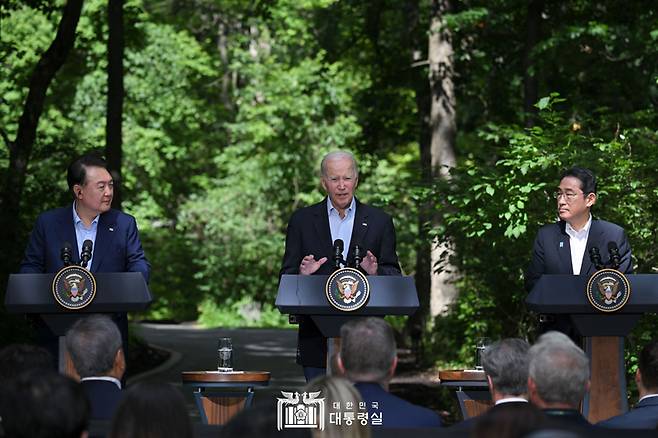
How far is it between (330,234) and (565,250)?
145cm

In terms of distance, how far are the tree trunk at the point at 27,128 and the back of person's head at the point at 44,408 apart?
13.1 m

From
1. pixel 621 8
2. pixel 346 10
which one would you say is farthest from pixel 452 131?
pixel 346 10

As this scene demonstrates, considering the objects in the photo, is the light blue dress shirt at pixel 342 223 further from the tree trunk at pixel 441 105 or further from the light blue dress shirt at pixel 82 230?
the tree trunk at pixel 441 105

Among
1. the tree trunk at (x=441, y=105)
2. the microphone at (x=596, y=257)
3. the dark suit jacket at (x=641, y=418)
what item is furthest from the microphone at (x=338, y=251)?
the tree trunk at (x=441, y=105)

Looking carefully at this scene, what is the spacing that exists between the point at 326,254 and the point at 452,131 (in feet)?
46.4

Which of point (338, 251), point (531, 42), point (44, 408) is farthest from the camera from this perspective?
point (531, 42)

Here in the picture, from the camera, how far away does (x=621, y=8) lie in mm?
20797

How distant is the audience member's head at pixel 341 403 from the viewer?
5.06m

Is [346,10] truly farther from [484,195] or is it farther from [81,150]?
[484,195]

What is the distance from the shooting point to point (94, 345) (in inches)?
243

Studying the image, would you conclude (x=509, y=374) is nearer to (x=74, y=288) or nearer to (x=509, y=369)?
(x=509, y=369)

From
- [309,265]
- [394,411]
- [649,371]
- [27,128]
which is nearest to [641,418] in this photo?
[649,371]

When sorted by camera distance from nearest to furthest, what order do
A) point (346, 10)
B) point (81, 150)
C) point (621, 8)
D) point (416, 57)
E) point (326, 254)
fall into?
1. point (326, 254)
2. point (621, 8)
3. point (81, 150)
4. point (416, 57)
5. point (346, 10)

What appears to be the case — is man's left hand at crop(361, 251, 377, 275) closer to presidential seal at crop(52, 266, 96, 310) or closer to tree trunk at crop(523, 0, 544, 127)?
presidential seal at crop(52, 266, 96, 310)
